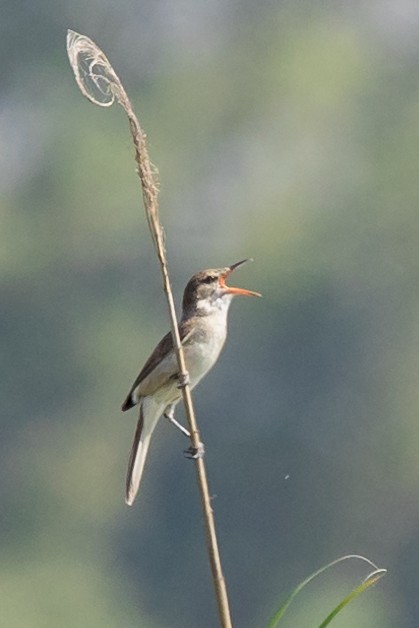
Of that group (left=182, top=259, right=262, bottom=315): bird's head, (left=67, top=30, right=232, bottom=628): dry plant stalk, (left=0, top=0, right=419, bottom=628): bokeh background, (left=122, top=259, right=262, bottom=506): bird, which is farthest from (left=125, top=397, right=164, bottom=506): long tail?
(left=0, top=0, right=419, bottom=628): bokeh background

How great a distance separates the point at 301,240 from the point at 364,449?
5.09 metres

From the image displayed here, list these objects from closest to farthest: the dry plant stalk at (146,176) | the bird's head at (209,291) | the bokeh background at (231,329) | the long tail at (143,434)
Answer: the dry plant stalk at (146,176) < the long tail at (143,434) < the bird's head at (209,291) < the bokeh background at (231,329)

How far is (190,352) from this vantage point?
496cm

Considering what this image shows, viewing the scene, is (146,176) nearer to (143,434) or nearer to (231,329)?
(143,434)

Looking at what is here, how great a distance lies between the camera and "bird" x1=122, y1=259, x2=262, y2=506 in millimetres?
4930

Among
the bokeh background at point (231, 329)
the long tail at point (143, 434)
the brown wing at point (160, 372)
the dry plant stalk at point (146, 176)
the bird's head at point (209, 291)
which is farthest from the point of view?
the bokeh background at point (231, 329)

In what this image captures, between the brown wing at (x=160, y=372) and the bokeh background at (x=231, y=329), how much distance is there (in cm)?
1848

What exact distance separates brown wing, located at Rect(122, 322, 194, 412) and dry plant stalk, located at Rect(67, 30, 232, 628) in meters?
1.65

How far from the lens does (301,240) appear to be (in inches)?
1500

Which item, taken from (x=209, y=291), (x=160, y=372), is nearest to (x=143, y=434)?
(x=160, y=372)

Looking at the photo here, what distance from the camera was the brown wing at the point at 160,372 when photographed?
4.90 m

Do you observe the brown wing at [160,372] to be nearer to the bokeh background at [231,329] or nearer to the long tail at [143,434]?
the long tail at [143,434]

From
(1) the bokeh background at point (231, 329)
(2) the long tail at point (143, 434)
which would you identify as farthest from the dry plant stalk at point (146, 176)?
(1) the bokeh background at point (231, 329)

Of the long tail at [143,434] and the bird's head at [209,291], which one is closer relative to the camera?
the long tail at [143,434]
